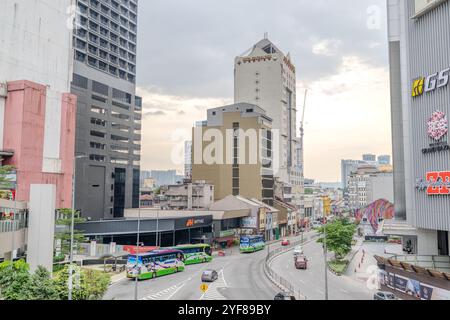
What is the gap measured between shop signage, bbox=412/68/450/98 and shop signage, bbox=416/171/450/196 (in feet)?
20.7

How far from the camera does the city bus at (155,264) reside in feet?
137

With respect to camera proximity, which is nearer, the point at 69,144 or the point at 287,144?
the point at 69,144

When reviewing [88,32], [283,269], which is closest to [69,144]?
[283,269]

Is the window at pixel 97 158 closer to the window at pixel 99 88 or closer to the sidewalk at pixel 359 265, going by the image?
the window at pixel 99 88

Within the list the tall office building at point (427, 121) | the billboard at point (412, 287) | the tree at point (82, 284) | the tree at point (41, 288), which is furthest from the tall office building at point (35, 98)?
the tall office building at point (427, 121)

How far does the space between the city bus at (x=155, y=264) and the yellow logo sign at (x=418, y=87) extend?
2922cm

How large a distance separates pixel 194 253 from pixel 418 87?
3585cm

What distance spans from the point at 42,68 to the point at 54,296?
39079mm

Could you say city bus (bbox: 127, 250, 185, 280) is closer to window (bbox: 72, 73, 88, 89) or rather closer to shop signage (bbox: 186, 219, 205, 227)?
shop signage (bbox: 186, 219, 205, 227)

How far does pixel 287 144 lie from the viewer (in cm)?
13238

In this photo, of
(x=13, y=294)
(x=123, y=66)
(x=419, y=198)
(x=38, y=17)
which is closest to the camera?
(x=13, y=294)

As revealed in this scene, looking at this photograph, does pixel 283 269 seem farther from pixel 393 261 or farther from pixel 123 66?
pixel 123 66

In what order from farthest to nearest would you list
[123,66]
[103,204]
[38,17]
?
1. [123,66]
2. [103,204]
3. [38,17]

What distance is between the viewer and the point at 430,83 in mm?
30141
